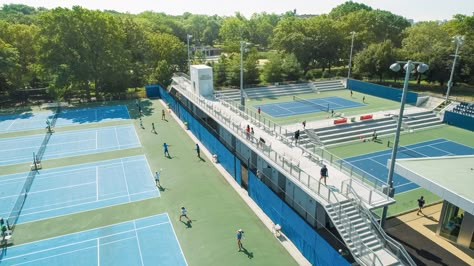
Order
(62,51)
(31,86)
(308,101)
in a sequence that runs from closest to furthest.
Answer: (62,51) → (308,101) → (31,86)

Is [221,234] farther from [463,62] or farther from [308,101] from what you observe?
[463,62]

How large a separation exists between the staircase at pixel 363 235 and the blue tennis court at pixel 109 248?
826 cm

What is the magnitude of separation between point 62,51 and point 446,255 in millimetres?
49205

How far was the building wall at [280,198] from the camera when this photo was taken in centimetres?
1577

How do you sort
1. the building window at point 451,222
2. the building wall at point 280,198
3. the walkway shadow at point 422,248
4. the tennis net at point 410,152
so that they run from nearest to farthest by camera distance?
1. the building wall at point 280,198
2. the walkway shadow at point 422,248
3. the building window at point 451,222
4. the tennis net at point 410,152

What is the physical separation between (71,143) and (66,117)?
11.0 m

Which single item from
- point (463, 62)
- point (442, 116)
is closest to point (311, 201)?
point (442, 116)

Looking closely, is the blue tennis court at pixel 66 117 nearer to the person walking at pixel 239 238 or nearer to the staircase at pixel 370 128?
the staircase at pixel 370 128

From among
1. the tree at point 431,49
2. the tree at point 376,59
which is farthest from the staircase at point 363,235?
the tree at point 376,59

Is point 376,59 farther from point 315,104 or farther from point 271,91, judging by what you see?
point 271,91

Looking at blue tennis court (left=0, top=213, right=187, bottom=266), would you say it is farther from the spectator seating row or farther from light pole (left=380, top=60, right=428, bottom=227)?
the spectator seating row

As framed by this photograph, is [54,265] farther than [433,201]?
No

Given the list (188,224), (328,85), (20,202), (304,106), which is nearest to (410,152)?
(304,106)

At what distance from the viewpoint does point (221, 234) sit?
19281mm
